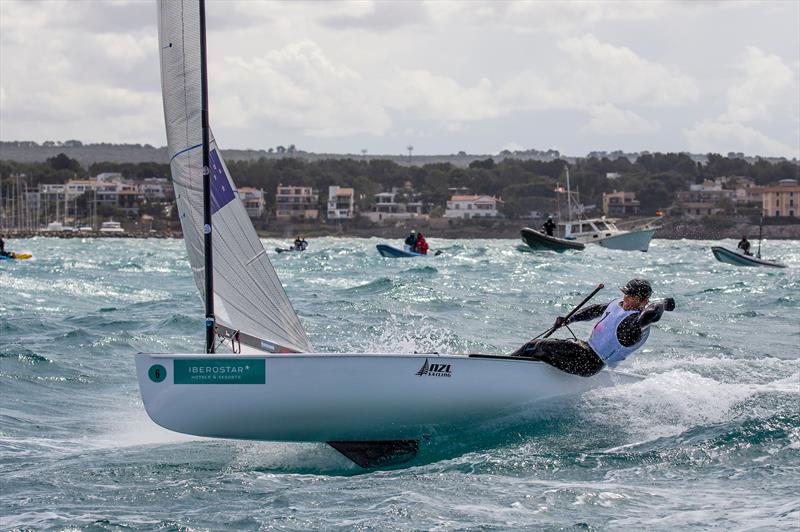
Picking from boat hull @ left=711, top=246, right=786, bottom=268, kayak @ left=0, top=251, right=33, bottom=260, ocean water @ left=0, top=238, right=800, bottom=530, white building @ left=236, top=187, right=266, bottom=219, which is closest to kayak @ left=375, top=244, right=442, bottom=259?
boat hull @ left=711, top=246, right=786, bottom=268

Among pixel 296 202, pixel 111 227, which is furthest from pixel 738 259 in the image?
pixel 296 202

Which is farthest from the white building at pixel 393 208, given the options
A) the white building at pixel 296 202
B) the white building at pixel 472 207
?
the white building at pixel 296 202

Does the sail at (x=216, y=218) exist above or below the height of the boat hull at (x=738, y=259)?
above

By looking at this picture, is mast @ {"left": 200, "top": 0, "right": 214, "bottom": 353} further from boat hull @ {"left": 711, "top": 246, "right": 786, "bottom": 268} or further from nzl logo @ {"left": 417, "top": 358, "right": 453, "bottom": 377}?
boat hull @ {"left": 711, "top": 246, "right": 786, "bottom": 268}

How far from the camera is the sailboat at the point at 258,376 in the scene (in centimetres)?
806

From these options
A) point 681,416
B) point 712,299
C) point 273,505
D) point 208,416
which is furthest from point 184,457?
point 712,299

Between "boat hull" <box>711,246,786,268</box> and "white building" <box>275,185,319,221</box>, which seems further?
"white building" <box>275,185,319,221</box>

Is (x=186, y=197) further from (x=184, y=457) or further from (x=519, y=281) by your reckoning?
A: (x=519, y=281)

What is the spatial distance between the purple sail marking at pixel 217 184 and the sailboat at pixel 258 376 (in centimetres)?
1

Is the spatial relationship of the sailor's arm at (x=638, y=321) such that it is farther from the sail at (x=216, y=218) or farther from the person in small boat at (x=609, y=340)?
the sail at (x=216, y=218)

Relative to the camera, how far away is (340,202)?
153 m

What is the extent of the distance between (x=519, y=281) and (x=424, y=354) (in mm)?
19888

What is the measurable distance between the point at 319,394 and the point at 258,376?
0.43 meters

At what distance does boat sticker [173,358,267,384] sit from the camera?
316 inches
